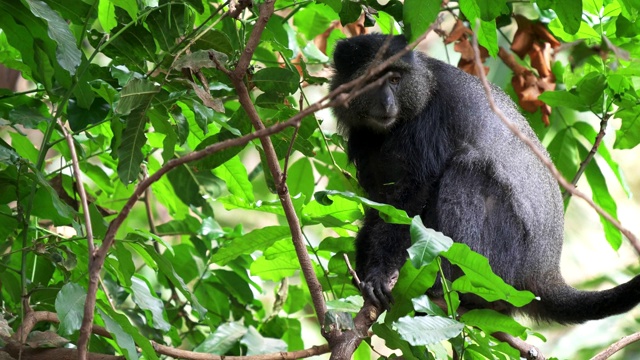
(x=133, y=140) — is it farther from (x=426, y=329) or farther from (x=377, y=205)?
(x=426, y=329)

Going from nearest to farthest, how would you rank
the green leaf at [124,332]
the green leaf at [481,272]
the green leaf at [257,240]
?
the green leaf at [124,332], the green leaf at [481,272], the green leaf at [257,240]

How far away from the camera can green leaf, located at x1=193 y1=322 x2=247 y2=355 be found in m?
3.92

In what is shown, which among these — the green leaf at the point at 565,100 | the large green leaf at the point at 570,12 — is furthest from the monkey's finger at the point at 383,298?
the green leaf at the point at 565,100

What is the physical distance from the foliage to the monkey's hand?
0.48 ft

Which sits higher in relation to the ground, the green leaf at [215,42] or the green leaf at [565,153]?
the green leaf at [215,42]

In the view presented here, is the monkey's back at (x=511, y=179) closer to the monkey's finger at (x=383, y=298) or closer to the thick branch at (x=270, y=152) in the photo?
the monkey's finger at (x=383, y=298)

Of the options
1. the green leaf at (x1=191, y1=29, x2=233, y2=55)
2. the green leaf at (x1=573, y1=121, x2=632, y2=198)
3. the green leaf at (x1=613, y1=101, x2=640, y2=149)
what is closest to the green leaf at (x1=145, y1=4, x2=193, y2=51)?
the green leaf at (x1=191, y1=29, x2=233, y2=55)

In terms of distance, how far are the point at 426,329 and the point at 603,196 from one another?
255 cm

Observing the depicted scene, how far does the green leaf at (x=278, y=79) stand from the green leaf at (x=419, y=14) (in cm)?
56

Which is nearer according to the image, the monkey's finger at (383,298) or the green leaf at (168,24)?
the green leaf at (168,24)

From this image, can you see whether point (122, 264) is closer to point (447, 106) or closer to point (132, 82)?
point (132, 82)

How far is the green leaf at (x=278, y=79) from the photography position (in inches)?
126

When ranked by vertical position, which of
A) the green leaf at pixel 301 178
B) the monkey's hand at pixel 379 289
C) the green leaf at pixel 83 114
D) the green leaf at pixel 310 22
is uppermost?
the green leaf at pixel 310 22

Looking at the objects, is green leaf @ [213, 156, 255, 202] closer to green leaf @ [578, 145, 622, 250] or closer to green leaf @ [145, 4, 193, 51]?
green leaf @ [145, 4, 193, 51]
